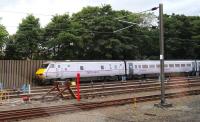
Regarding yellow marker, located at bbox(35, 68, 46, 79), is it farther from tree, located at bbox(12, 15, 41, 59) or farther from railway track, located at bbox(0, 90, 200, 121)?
tree, located at bbox(12, 15, 41, 59)

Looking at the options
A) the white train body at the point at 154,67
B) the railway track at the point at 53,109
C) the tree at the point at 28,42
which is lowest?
the railway track at the point at 53,109

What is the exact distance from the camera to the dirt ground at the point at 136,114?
1717 cm

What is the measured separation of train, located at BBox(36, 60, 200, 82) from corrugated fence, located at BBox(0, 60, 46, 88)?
0.90m

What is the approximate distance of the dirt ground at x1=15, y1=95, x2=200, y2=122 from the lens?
17.2m

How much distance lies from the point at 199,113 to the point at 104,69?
25.5 metres

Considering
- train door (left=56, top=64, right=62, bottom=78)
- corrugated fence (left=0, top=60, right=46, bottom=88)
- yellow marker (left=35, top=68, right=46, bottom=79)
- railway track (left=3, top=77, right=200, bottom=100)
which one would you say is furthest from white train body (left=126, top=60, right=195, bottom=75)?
corrugated fence (left=0, top=60, right=46, bottom=88)

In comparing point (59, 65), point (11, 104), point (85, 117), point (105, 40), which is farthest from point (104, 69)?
point (85, 117)

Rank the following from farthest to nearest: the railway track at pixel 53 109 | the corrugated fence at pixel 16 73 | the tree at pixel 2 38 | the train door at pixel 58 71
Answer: the tree at pixel 2 38, the train door at pixel 58 71, the corrugated fence at pixel 16 73, the railway track at pixel 53 109

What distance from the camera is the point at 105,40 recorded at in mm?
53844

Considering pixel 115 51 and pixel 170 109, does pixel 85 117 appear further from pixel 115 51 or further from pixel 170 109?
pixel 115 51

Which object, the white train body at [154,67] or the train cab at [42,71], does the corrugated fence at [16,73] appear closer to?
the train cab at [42,71]

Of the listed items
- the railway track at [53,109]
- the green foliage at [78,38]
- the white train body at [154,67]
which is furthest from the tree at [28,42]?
the railway track at [53,109]

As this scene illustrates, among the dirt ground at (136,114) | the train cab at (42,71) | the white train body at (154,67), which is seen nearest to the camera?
the dirt ground at (136,114)

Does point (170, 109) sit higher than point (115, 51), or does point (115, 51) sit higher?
point (115, 51)
